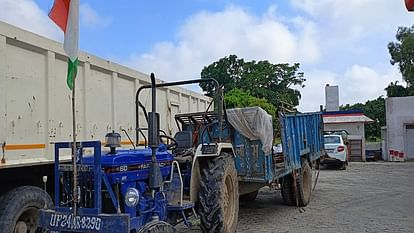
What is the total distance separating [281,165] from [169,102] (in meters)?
3.09

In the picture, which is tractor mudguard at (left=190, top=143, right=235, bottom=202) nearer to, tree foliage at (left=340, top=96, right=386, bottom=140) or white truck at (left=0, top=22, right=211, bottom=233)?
white truck at (left=0, top=22, right=211, bottom=233)

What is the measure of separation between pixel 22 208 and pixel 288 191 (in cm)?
577

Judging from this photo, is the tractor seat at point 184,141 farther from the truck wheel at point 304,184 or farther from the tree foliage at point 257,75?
the tree foliage at point 257,75

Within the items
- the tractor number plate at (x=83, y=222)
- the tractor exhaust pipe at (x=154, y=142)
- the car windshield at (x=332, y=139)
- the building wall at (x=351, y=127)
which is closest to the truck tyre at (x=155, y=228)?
the tractor number plate at (x=83, y=222)

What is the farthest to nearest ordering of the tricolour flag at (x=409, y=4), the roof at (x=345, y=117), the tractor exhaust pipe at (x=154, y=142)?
the roof at (x=345, y=117)
the tractor exhaust pipe at (x=154, y=142)
the tricolour flag at (x=409, y=4)

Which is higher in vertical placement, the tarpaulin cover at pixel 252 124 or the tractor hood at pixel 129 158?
the tarpaulin cover at pixel 252 124

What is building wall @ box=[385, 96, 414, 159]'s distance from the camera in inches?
1002

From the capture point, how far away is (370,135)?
43719mm

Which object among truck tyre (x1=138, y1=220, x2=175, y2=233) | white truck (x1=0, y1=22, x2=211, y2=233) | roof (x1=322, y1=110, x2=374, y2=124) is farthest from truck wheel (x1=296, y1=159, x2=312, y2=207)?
roof (x1=322, y1=110, x2=374, y2=124)

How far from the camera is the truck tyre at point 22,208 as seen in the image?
540 cm

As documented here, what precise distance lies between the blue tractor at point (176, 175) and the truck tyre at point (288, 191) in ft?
0.08

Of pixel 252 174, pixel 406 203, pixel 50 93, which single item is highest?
pixel 50 93

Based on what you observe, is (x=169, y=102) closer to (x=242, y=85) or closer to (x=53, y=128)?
(x=53, y=128)

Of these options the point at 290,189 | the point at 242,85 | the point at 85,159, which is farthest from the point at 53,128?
the point at 242,85
